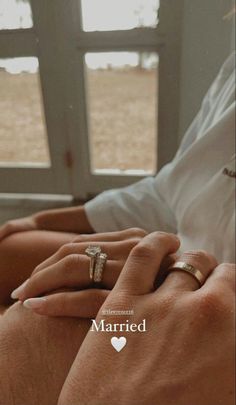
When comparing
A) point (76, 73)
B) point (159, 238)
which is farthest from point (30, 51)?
point (159, 238)

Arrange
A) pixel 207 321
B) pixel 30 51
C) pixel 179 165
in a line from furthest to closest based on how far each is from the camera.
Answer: pixel 179 165 < pixel 30 51 < pixel 207 321

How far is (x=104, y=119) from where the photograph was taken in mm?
396

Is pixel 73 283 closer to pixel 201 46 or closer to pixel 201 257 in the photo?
pixel 201 257

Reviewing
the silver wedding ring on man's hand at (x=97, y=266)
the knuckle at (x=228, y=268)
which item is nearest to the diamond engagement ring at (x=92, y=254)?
the silver wedding ring on man's hand at (x=97, y=266)

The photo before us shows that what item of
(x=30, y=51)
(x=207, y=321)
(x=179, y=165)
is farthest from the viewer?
(x=179, y=165)

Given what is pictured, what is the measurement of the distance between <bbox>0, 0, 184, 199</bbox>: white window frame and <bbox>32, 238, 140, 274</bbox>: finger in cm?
10

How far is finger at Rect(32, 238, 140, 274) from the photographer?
30cm

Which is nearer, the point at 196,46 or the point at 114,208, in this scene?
the point at 196,46

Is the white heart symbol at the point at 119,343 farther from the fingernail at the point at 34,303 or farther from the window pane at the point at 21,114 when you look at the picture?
the window pane at the point at 21,114

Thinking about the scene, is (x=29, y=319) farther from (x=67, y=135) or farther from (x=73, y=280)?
(x=67, y=135)

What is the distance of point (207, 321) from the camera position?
202 millimetres

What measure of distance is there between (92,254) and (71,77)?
0.17 metres

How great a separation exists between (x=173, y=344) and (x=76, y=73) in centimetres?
25

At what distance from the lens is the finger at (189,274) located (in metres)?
0.23
